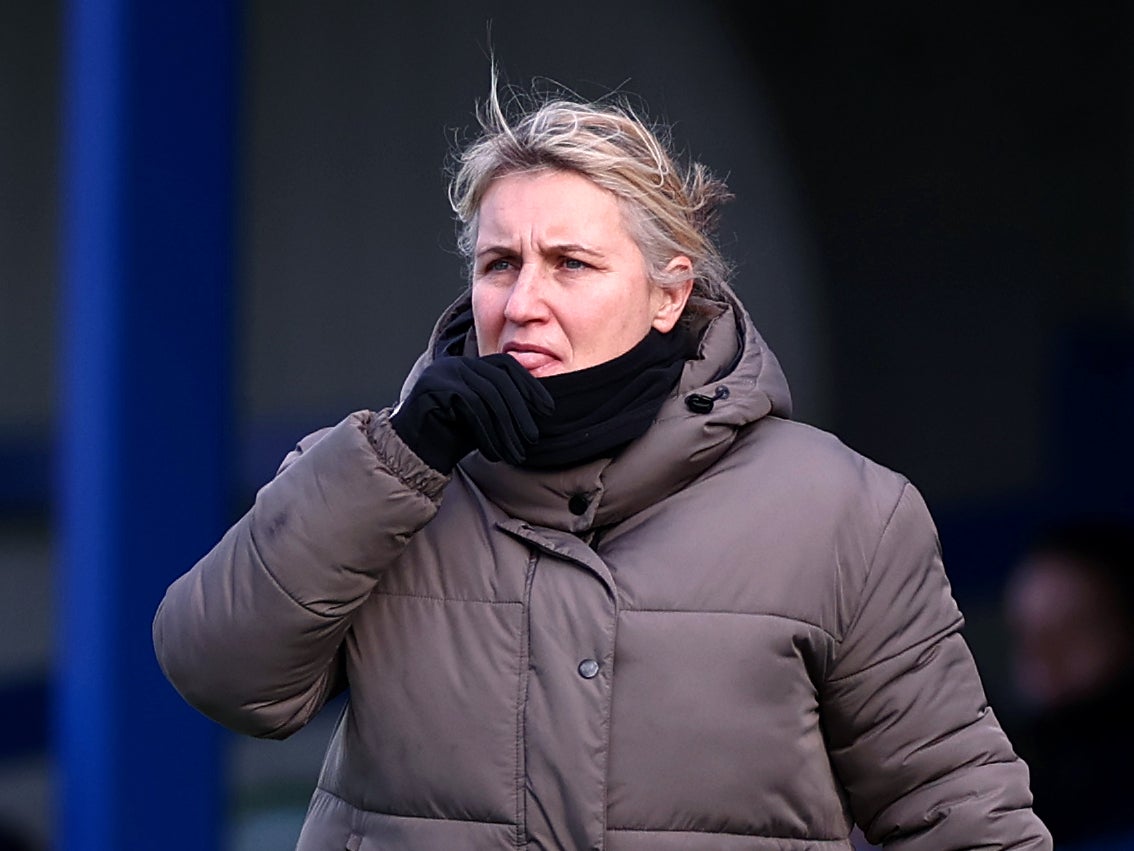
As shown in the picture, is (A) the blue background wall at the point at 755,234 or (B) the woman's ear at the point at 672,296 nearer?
(B) the woman's ear at the point at 672,296

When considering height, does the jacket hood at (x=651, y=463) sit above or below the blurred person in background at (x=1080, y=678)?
above

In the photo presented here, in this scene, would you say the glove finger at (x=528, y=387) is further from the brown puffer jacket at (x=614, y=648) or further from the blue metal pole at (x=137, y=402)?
the blue metal pole at (x=137, y=402)

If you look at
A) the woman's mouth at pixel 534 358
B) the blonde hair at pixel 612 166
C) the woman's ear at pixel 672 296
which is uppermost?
the blonde hair at pixel 612 166

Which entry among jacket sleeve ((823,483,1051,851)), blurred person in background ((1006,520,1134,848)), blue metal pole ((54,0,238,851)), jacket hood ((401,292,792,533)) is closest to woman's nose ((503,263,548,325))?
jacket hood ((401,292,792,533))

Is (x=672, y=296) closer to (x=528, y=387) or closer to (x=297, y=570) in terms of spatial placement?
(x=528, y=387)

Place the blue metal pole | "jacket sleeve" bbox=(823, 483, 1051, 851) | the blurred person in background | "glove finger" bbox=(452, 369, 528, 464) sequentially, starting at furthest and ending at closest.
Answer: the blurred person in background
the blue metal pole
"jacket sleeve" bbox=(823, 483, 1051, 851)
"glove finger" bbox=(452, 369, 528, 464)

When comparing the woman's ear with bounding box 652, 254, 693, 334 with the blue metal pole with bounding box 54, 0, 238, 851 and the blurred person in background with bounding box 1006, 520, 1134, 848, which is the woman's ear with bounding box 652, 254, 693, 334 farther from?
the blurred person in background with bounding box 1006, 520, 1134, 848

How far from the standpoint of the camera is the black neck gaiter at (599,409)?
1746mm

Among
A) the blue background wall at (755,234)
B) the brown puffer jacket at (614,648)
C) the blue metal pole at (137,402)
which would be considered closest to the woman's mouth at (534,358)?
the brown puffer jacket at (614,648)

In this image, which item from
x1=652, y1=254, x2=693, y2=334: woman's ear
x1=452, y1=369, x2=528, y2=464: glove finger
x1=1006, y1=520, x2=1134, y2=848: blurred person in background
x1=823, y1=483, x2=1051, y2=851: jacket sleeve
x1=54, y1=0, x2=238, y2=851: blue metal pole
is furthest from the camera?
x1=1006, y1=520, x2=1134, y2=848: blurred person in background

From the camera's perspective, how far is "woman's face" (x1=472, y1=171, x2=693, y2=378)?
177 centimetres

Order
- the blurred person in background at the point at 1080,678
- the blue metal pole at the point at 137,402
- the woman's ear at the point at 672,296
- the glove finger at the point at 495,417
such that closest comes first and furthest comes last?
the glove finger at the point at 495,417
the woman's ear at the point at 672,296
the blue metal pole at the point at 137,402
the blurred person in background at the point at 1080,678

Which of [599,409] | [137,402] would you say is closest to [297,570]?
[599,409]

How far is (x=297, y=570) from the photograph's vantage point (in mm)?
1646
